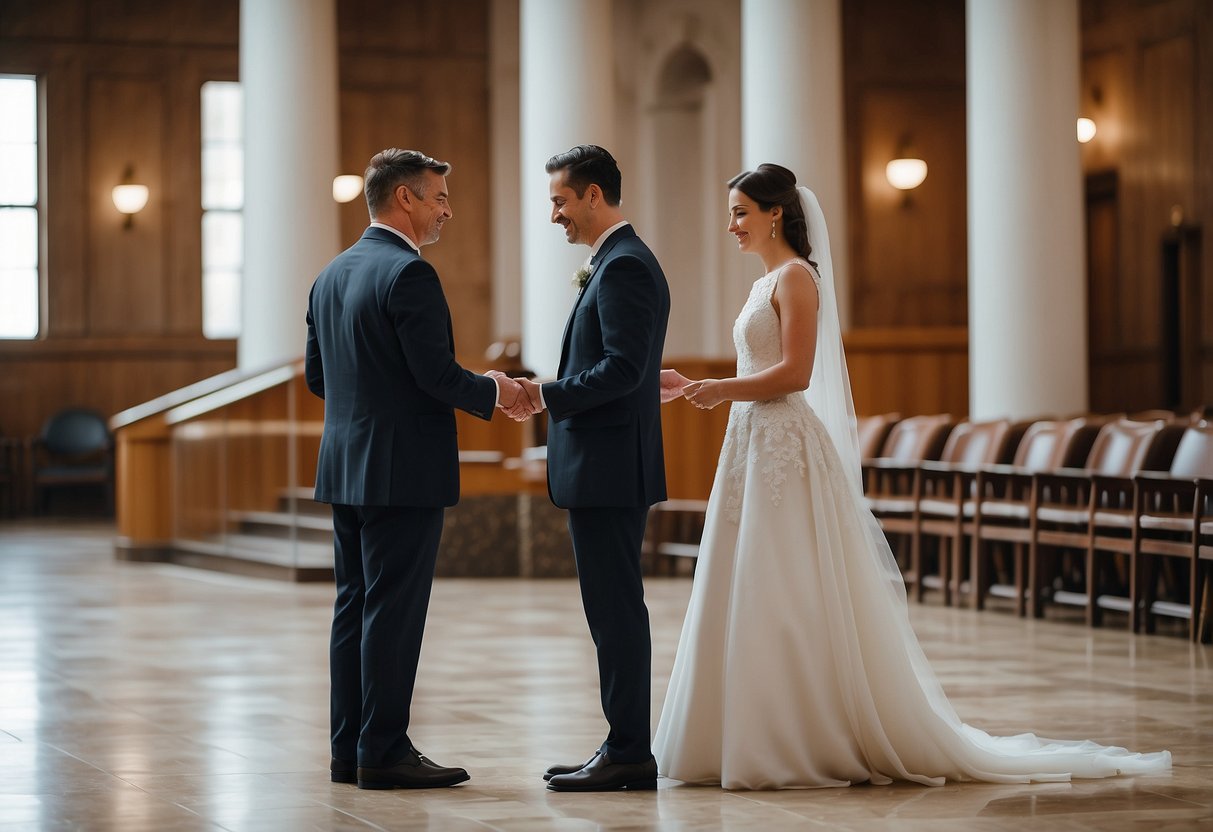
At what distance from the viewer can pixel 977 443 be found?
32.0 ft

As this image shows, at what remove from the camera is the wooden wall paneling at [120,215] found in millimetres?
17547

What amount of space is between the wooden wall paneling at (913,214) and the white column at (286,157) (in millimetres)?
5704

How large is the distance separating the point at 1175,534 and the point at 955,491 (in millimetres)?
1229

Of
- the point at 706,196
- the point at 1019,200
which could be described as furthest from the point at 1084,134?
the point at 1019,200

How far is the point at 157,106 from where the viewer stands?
17641mm

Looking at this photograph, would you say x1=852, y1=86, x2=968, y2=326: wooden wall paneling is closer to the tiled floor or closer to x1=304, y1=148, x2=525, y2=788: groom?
the tiled floor

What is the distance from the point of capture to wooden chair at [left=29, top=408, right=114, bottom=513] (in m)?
17.0

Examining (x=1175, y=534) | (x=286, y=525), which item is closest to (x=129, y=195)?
(x=286, y=525)

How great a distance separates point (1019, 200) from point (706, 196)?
633 cm

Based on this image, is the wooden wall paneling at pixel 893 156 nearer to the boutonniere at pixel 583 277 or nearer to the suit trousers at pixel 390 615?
the boutonniere at pixel 583 277

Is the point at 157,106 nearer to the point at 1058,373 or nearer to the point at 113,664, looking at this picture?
the point at 1058,373

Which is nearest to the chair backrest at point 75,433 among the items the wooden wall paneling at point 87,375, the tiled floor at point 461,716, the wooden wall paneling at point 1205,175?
the wooden wall paneling at point 87,375

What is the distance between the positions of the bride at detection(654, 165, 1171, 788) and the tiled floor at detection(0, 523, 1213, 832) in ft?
0.34

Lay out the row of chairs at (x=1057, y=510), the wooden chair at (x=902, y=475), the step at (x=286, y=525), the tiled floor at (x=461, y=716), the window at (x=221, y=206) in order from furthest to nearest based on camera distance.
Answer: the window at (x=221, y=206) < the step at (x=286, y=525) < the wooden chair at (x=902, y=475) < the row of chairs at (x=1057, y=510) < the tiled floor at (x=461, y=716)
